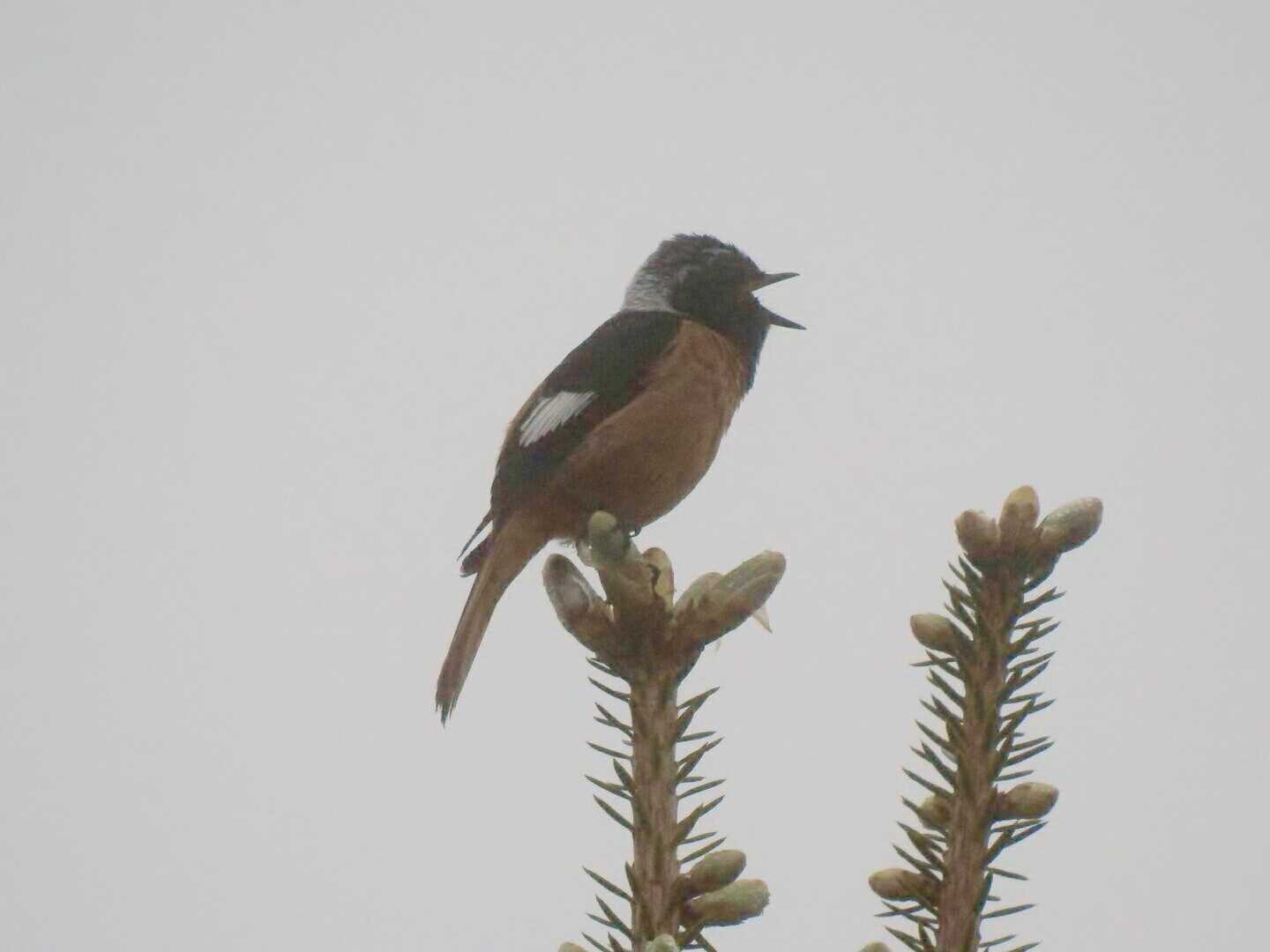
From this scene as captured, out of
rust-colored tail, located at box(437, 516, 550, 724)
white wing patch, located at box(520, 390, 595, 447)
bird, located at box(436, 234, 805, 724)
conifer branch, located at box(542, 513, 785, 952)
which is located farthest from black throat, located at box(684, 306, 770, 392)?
conifer branch, located at box(542, 513, 785, 952)

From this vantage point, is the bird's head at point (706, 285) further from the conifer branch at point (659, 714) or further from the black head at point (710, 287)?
the conifer branch at point (659, 714)

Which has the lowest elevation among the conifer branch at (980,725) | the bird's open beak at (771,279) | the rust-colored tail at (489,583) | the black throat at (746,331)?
the conifer branch at (980,725)

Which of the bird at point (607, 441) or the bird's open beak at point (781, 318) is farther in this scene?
the bird's open beak at point (781, 318)

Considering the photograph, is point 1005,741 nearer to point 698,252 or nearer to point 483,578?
point 483,578

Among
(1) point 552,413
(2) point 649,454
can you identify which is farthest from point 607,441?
(1) point 552,413

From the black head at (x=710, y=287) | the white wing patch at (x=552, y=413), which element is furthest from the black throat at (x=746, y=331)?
the white wing patch at (x=552, y=413)

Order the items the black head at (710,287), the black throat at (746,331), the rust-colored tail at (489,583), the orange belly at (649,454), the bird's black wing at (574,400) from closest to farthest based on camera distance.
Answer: the rust-colored tail at (489,583) < the orange belly at (649,454) < the bird's black wing at (574,400) < the black throat at (746,331) < the black head at (710,287)

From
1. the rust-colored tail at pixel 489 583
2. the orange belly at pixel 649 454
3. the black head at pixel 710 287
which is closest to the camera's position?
the rust-colored tail at pixel 489 583

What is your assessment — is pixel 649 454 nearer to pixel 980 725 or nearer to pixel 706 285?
pixel 706 285
